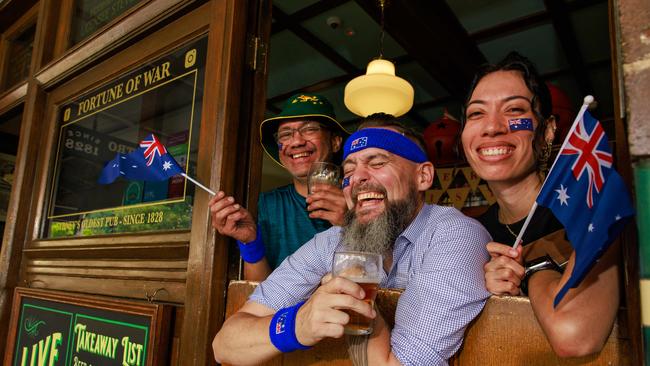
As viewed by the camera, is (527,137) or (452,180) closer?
(527,137)

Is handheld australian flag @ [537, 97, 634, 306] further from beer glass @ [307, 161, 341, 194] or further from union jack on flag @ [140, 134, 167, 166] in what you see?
union jack on flag @ [140, 134, 167, 166]

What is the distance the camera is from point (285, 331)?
122cm

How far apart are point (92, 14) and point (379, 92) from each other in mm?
2047

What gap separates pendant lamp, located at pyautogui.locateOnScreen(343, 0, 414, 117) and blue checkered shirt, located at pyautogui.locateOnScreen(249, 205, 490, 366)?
207 cm

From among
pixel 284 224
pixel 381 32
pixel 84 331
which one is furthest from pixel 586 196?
pixel 381 32

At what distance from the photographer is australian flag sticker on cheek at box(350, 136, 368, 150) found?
5.55ft

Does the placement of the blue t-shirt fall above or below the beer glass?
below

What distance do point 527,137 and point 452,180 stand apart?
3.54 meters

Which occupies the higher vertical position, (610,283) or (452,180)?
(452,180)

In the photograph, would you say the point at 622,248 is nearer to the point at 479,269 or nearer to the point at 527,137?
the point at 479,269

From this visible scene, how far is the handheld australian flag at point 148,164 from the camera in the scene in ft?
6.43

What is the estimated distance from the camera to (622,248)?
99cm

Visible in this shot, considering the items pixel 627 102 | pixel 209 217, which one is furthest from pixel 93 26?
pixel 627 102

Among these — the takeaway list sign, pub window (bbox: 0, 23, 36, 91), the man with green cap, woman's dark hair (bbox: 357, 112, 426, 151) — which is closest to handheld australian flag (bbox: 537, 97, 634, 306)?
woman's dark hair (bbox: 357, 112, 426, 151)
